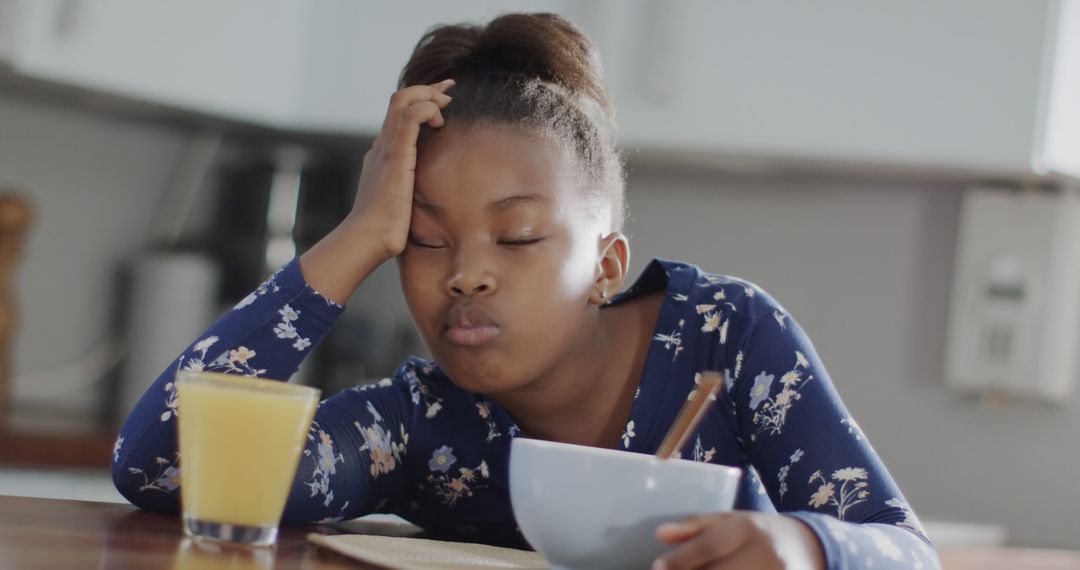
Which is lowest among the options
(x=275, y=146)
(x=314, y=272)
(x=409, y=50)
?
(x=314, y=272)

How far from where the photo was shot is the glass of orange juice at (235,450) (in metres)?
0.81

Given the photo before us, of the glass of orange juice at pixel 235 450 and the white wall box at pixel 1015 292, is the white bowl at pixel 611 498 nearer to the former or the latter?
the glass of orange juice at pixel 235 450

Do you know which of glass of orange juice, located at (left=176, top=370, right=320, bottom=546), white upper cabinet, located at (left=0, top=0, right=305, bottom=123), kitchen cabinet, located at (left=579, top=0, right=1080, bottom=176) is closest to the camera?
glass of orange juice, located at (left=176, top=370, right=320, bottom=546)

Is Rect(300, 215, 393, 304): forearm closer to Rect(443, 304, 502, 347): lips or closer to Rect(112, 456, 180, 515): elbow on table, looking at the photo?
Rect(443, 304, 502, 347): lips

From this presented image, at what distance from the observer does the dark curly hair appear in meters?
1.23

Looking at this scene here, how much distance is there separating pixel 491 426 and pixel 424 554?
0.40m

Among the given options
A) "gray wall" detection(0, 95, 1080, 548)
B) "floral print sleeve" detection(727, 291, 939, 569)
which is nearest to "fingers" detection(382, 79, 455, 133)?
"floral print sleeve" detection(727, 291, 939, 569)

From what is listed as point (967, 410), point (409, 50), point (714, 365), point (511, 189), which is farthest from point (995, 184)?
point (511, 189)

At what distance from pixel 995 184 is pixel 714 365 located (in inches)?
53.0

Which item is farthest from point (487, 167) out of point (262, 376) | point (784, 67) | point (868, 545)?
point (784, 67)

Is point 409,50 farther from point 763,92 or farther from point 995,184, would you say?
point 995,184

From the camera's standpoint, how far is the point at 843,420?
1057mm

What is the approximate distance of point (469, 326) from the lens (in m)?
1.08

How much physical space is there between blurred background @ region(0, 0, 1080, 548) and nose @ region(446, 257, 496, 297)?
1115mm
